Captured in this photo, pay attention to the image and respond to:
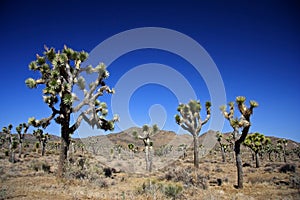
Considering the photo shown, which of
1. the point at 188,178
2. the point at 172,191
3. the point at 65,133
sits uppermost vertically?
the point at 65,133

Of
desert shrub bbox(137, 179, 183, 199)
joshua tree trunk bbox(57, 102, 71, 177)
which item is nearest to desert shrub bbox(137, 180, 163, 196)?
desert shrub bbox(137, 179, 183, 199)

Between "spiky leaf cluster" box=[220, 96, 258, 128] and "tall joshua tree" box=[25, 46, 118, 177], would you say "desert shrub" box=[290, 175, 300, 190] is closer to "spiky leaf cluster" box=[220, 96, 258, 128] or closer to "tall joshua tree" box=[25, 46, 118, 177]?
"spiky leaf cluster" box=[220, 96, 258, 128]

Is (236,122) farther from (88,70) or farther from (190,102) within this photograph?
(88,70)

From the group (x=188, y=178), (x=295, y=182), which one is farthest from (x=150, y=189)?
(x=295, y=182)

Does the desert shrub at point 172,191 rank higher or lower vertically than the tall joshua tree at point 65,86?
lower

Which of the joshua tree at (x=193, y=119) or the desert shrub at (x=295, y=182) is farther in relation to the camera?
the joshua tree at (x=193, y=119)

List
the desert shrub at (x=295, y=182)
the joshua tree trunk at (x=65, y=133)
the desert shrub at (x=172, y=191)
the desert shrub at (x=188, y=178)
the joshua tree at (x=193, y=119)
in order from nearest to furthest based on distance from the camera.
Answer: the desert shrub at (x=172, y=191) < the desert shrub at (x=295, y=182) < the desert shrub at (x=188, y=178) < the joshua tree trunk at (x=65, y=133) < the joshua tree at (x=193, y=119)

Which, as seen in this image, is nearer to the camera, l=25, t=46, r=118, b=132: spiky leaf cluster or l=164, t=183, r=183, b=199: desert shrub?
l=164, t=183, r=183, b=199: desert shrub

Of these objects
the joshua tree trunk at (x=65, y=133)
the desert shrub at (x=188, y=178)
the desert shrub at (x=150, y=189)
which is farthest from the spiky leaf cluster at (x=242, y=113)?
the joshua tree trunk at (x=65, y=133)

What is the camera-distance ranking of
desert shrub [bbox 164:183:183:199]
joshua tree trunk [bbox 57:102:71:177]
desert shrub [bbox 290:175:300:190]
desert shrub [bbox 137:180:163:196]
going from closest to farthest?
desert shrub [bbox 164:183:183:199]
desert shrub [bbox 137:180:163:196]
desert shrub [bbox 290:175:300:190]
joshua tree trunk [bbox 57:102:71:177]

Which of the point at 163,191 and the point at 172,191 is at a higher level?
the point at 172,191

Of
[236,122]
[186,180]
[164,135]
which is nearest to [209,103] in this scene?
[236,122]

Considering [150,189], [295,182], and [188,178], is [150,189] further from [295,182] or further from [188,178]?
[295,182]

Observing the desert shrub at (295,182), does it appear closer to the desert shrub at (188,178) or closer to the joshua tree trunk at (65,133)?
the desert shrub at (188,178)
